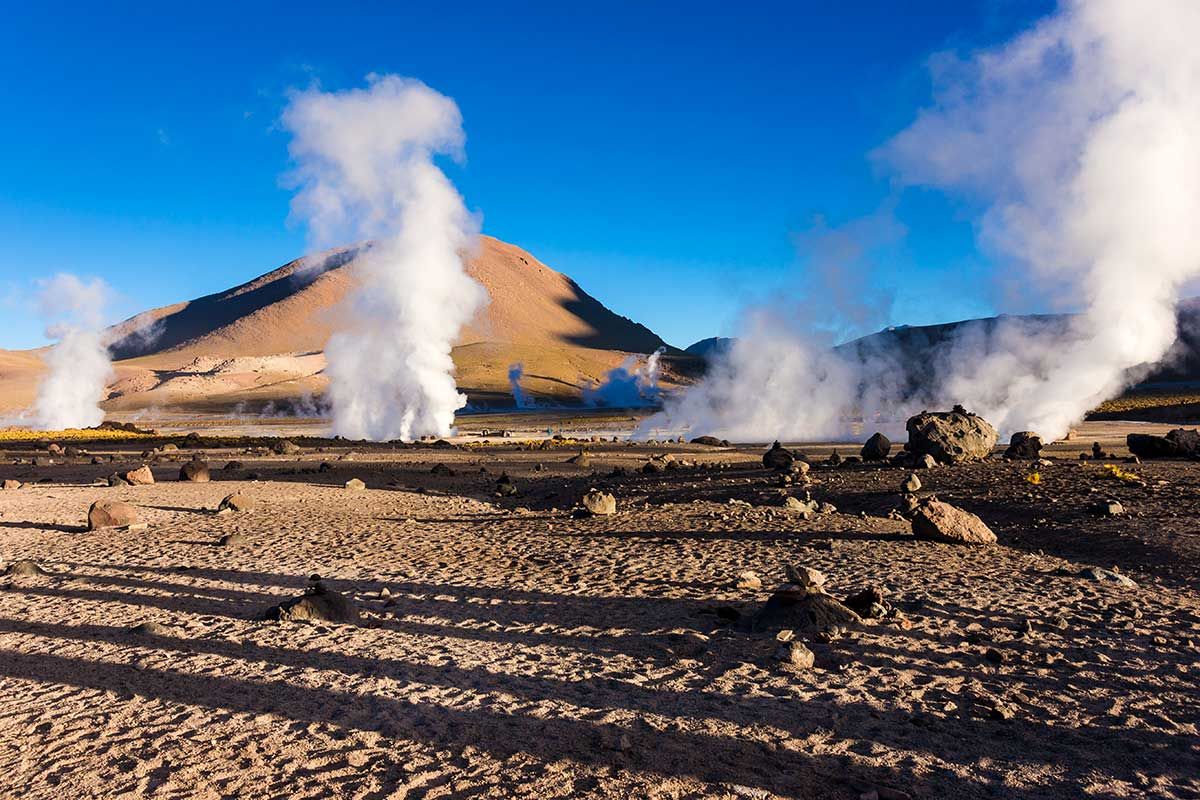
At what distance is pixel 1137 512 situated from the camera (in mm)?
15477

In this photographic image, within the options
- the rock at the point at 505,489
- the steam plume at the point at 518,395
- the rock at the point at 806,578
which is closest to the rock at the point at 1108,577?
the rock at the point at 806,578

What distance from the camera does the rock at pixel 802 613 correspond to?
829 cm

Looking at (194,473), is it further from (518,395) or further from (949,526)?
(518,395)

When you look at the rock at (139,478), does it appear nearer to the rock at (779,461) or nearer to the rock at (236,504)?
the rock at (236,504)

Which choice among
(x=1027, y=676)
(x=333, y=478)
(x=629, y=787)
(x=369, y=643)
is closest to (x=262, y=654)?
(x=369, y=643)

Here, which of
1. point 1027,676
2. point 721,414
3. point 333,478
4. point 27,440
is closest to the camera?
point 1027,676

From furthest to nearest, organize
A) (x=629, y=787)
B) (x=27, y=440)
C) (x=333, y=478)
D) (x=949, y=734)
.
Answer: (x=27, y=440) → (x=333, y=478) → (x=949, y=734) → (x=629, y=787)

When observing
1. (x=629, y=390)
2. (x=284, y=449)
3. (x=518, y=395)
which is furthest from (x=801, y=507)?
(x=518, y=395)

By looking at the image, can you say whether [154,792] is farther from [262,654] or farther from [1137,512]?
[1137,512]

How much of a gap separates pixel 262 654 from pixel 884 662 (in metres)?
5.77

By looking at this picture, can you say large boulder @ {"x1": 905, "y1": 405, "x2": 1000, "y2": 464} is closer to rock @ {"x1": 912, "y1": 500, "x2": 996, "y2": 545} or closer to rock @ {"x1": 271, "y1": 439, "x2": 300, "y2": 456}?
rock @ {"x1": 912, "y1": 500, "x2": 996, "y2": 545}

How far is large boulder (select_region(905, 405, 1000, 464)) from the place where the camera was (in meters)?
24.1

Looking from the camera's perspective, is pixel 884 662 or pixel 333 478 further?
pixel 333 478

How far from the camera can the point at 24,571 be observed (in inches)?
464
